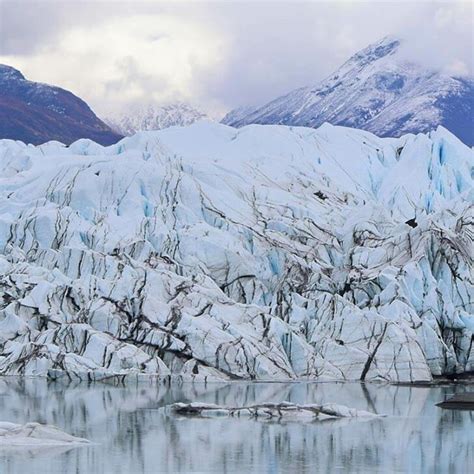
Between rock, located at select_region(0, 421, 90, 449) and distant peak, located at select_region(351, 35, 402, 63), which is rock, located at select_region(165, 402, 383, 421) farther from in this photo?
distant peak, located at select_region(351, 35, 402, 63)

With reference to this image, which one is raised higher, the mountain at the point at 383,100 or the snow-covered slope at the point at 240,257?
the mountain at the point at 383,100

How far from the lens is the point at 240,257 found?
136ft

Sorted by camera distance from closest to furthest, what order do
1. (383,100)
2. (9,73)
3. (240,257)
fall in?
(240,257), (383,100), (9,73)

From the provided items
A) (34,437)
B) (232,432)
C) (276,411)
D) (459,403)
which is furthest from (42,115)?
(34,437)

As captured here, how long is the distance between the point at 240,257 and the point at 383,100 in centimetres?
9523

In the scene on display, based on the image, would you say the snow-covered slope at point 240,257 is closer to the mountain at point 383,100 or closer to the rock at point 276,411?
the rock at point 276,411

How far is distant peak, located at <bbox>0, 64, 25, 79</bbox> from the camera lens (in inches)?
5962

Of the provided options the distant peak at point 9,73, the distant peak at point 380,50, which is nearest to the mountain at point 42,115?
the distant peak at point 9,73

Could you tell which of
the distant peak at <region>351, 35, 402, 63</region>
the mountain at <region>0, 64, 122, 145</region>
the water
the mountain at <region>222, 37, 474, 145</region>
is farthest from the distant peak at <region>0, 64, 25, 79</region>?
the water

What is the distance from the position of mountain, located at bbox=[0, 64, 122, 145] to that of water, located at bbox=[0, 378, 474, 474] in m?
97.9

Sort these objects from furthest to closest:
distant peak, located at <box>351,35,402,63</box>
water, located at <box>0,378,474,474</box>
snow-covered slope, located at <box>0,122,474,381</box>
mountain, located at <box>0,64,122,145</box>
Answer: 1. distant peak, located at <box>351,35,402,63</box>
2. mountain, located at <box>0,64,122,145</box>
3. snow-covered slope, located at <box>0,122,474,381</box>
4. water, located at <box>0,378,474,474</box>

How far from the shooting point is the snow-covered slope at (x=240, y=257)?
1356 inches

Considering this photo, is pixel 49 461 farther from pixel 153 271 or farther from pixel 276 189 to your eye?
pixel 276 189

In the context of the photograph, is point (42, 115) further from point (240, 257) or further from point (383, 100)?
point (240, 257)
